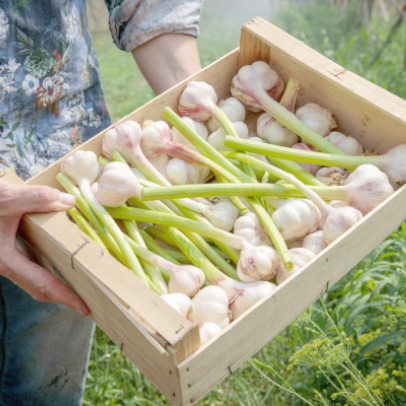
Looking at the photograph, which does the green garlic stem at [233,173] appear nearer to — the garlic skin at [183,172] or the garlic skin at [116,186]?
the garlic skin at [183,172]

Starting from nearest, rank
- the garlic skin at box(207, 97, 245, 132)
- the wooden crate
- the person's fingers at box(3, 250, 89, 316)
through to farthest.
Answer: the wooden crate < the person's fingers at box(3, 250, 89, 316) < the garlic skin at box(207, 97, 245, 132)

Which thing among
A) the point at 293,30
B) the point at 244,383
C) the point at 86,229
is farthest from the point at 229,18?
the point at 86,229

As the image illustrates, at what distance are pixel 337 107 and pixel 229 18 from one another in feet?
15.5

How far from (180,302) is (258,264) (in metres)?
0.15

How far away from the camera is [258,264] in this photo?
0.92m

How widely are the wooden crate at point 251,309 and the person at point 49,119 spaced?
6cm

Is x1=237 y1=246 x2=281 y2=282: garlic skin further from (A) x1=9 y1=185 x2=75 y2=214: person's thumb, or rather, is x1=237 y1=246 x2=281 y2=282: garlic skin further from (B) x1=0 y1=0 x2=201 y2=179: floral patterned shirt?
(B) x1=0 y1=0 x2=201 y2=179: floral patterned shirt

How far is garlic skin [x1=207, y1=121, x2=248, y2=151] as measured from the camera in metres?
1.21

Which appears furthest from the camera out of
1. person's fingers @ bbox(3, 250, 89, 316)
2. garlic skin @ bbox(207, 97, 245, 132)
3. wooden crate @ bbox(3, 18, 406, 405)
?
garlic skin @ bbox(207, 97, 245, 132)

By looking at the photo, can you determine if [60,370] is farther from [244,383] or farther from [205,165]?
[205,165]

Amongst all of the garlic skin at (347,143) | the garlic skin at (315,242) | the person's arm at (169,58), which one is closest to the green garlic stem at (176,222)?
the garlic skin at (315,242)

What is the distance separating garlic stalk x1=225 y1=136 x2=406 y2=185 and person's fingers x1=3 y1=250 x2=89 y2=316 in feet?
1.44

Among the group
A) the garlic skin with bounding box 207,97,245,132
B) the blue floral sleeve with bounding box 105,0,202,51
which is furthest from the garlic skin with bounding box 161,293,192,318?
Answer: the blue floral sleeve with bounding box 105,0,202,51

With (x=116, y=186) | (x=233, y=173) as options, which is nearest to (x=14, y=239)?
(x=116, y=186)
